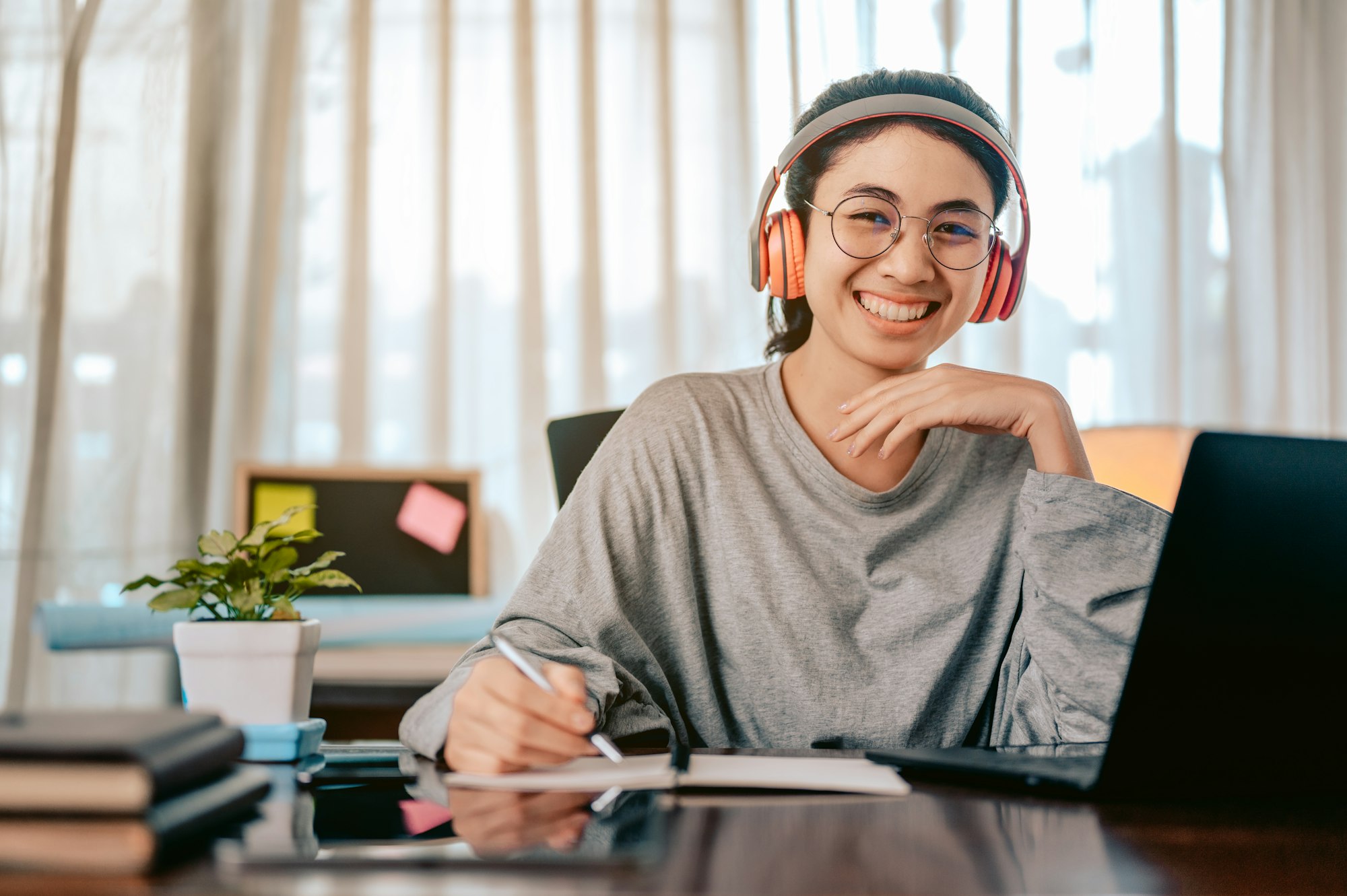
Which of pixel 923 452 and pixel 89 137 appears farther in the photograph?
pixel 89 137

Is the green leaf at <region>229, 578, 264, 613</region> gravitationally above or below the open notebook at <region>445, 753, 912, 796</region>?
above

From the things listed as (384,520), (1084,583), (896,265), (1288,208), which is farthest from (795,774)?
(1288,208)

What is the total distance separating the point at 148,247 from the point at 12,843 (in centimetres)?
205

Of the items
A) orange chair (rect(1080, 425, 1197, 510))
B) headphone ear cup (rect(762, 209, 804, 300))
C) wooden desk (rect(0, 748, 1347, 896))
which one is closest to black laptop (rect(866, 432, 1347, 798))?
wooden desk (rect(0, 748, 1347, 896))

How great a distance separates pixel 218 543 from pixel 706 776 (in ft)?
1.58

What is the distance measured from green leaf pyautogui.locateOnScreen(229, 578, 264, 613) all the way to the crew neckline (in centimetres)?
58

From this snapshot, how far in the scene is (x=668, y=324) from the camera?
8.39ft

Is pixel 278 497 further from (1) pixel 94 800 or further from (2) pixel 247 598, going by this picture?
(1) pixel 94 800

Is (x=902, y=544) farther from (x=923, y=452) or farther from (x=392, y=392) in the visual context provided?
(x=392, y=392)

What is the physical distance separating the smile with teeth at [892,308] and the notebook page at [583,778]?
2.05 feet

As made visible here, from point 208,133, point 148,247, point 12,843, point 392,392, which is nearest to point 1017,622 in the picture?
point 12,843

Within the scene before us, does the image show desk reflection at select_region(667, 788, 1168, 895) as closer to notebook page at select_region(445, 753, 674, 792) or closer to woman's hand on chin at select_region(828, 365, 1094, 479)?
notebook page at select_region(445, 753, 674, 792)

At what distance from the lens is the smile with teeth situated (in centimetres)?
115

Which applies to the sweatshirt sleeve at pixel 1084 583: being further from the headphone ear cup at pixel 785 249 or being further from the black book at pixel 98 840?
the black book at pixel 98 840
